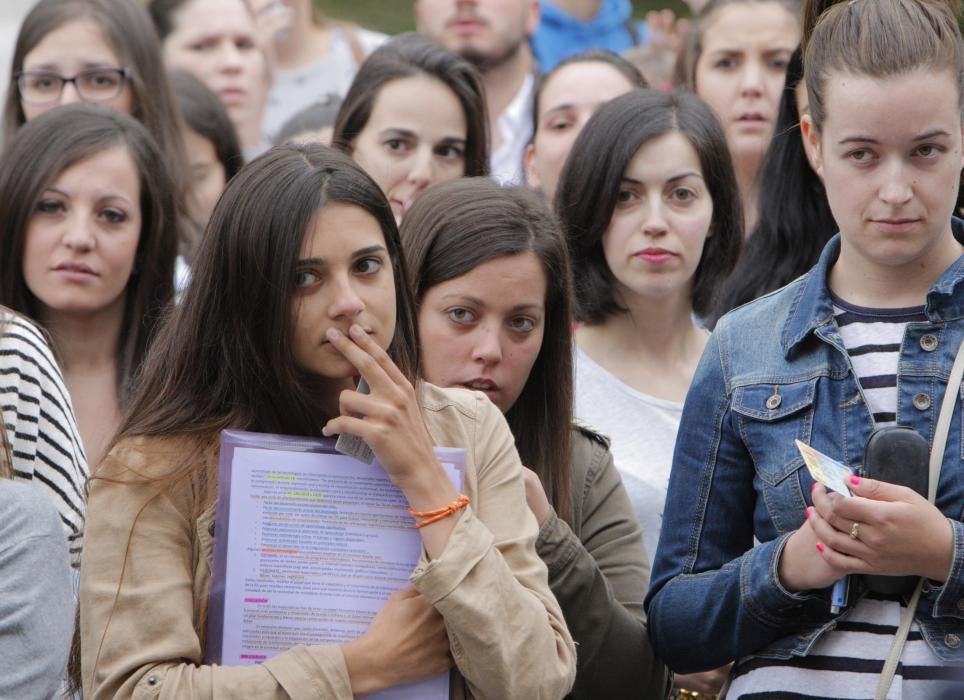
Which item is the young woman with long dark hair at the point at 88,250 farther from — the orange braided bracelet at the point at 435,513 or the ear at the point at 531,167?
the orange braided bracelet at the point at 435,513

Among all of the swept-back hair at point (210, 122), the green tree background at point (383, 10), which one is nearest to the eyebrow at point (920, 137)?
the swept-back hair at point (210, 122)

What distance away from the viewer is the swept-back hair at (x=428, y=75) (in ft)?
18.2

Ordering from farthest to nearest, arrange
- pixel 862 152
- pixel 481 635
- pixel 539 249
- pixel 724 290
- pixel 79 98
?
pixel 79 98
pixel 724 290
pixel 539 249
pixel 862 152
pixel 481 635

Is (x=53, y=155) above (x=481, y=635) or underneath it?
above

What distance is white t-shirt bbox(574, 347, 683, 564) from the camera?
4348 mm

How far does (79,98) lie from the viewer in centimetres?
576

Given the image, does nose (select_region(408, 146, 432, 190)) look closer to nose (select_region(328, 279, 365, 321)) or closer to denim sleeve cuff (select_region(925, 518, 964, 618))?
nose (select_region(328, 279, 365, 321))

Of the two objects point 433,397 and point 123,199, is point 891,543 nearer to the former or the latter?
point 433,397

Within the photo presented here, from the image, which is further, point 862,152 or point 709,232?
point 709,232

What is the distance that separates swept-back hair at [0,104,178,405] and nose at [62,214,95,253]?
0.12 metres

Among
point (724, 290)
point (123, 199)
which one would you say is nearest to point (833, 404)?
point (724, 290)

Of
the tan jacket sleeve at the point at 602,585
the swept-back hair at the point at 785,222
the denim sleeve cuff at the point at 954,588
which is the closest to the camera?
the denim sleeve cuff at the point at 954,588

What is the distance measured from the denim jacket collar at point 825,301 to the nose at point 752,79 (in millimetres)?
2745

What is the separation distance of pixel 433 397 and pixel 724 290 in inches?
64.9
